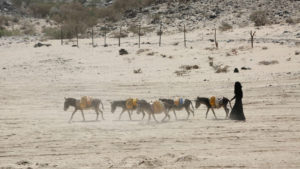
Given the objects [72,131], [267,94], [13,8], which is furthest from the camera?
[13,8]

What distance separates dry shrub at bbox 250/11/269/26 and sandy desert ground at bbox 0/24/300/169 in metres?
2.64

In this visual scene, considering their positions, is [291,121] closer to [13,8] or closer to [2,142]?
[2,142]

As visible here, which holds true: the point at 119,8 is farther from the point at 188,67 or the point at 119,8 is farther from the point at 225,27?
the point at 188,67

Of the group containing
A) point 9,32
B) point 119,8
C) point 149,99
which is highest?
point 119,8

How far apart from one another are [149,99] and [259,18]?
28.9 m

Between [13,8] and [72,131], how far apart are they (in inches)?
2358

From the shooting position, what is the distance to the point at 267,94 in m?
23.6

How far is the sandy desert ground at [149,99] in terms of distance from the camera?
1328 centimetres

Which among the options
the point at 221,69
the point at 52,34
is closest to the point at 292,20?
the point at 221,69

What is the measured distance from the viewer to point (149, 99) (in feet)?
77.8

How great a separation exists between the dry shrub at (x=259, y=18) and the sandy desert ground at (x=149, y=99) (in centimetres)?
264

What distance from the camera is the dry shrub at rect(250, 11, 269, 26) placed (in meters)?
48.8

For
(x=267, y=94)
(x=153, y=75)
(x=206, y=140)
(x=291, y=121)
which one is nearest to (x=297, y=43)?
(x=153, y=75)

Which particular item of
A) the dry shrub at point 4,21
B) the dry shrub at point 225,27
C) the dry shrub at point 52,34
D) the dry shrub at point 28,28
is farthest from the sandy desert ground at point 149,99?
the dry shrub at point 4,21
